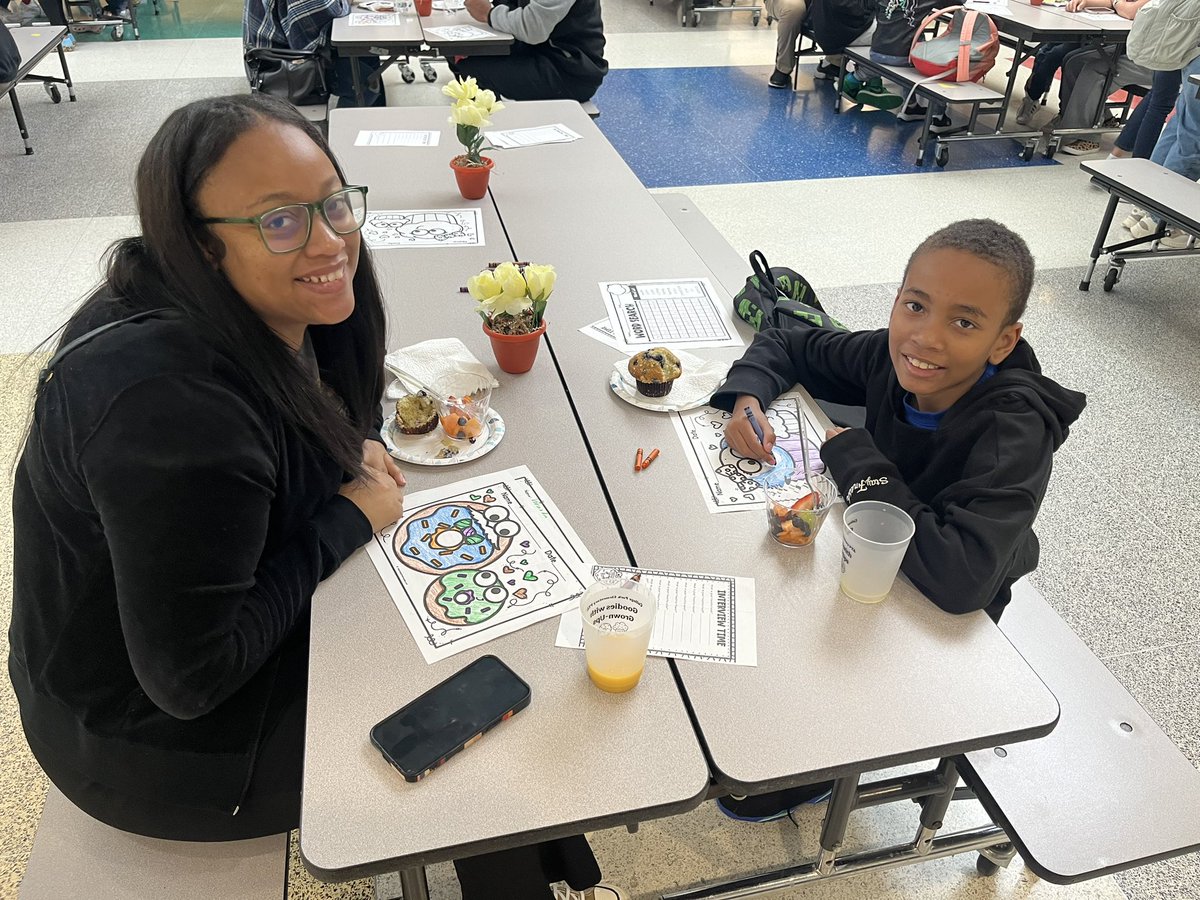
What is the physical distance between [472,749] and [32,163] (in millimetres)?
5089

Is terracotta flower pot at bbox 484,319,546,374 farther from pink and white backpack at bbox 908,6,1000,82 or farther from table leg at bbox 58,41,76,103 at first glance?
table leg at bbox 58,41,76,103

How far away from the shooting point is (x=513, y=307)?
159 centimetres

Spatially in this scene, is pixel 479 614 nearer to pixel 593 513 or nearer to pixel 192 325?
pixel 593 513

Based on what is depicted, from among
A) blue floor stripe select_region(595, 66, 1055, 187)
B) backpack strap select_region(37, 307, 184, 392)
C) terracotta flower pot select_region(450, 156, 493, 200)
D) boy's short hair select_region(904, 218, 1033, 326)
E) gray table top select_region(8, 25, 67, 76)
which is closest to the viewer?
backpack strap select_region(37, 307, 184, 392)

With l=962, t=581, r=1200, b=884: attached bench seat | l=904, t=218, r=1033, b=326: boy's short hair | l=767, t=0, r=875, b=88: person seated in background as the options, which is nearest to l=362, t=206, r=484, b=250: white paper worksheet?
l=904, t=218, r=1033, b=326: boy's short hair

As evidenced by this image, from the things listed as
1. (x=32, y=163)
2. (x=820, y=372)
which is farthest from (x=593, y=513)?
(x=32, y=163)

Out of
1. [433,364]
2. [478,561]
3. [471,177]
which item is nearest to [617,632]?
[478,561]

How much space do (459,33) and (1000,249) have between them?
3.43m

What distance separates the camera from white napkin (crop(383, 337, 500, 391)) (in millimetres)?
1648

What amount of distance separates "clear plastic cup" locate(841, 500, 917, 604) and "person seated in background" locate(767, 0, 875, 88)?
5.68 metres

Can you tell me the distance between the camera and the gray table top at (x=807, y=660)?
1.02 metres

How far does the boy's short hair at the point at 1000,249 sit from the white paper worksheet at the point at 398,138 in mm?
1977

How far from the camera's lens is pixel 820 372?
1699mm

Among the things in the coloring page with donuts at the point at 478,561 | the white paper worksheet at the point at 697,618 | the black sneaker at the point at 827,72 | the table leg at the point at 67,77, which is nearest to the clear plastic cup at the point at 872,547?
the white paper worksheet at the point at 697,618
